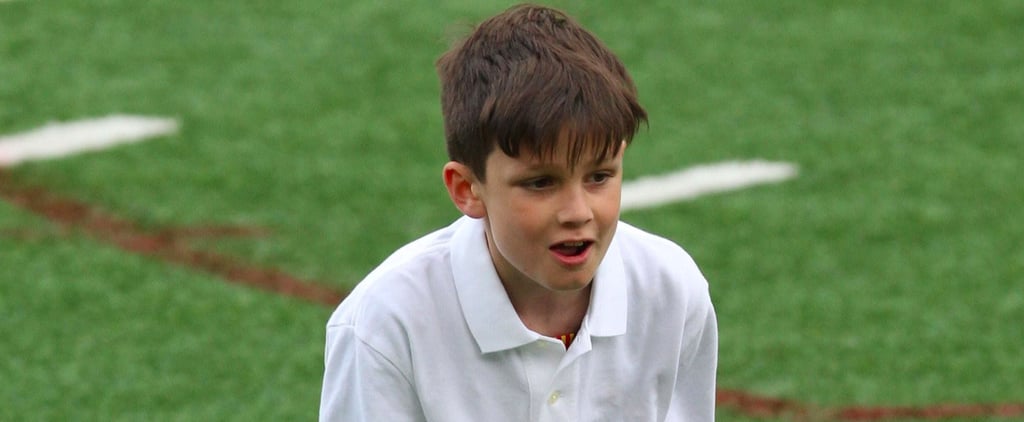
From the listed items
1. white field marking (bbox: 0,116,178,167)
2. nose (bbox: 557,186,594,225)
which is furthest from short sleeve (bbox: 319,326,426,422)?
white field marking (bbox: 0,116,178,167)

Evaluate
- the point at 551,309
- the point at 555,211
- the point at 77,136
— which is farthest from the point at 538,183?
the point at 77,136

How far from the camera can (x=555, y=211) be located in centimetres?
221

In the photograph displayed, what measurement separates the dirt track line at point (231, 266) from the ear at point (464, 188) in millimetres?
1783

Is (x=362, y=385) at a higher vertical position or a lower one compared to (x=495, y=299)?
lower

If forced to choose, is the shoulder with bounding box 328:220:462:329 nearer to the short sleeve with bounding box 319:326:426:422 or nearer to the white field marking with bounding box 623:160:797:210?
the short sleeve with bounding box 319:326:426:422

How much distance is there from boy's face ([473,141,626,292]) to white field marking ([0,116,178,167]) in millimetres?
3634

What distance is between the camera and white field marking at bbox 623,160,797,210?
536cm

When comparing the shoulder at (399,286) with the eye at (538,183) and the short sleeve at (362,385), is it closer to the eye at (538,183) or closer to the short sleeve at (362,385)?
the short sleeve at (362,385)

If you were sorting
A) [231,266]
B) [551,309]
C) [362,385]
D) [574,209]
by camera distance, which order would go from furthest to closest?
1. [231,266]
2. [551,309]
3. [362,385]
4. [574,209]

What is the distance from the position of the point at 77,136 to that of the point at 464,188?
3.67 meters

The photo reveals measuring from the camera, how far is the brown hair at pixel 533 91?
7.24 feet

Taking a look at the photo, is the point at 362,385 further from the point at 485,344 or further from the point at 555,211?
the point at 555,211

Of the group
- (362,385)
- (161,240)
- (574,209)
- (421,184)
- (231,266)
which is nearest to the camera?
(574,209)

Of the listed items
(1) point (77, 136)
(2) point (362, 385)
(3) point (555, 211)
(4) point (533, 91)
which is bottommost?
(2) point (362, 385)
